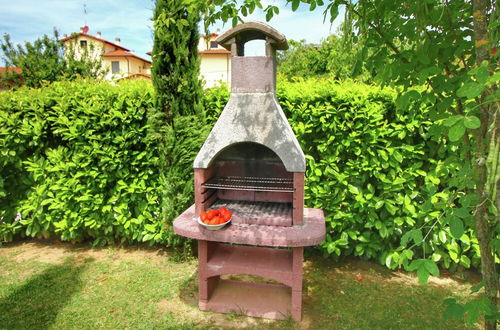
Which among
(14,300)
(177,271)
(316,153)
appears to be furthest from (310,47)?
(14,300)

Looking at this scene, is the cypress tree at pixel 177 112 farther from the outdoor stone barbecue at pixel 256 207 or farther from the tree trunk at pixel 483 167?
the tree trunk at pixel 483 167

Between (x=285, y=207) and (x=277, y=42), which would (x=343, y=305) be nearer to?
(x=285, y=207)

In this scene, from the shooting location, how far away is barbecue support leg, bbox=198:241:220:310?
3373 millimetres

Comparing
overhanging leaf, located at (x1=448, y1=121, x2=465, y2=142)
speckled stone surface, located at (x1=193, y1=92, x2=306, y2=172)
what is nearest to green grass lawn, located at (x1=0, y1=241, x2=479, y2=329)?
speckled stone surface, located at (x1=193, y1=92, x2=306, y2=172)

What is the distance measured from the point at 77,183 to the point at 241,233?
311 cm

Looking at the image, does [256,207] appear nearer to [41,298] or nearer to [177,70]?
[177,70]

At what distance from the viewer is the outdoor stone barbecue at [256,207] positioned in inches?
120

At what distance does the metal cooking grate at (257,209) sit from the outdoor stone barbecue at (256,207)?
11mm

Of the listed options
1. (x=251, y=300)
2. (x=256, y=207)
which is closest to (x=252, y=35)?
(x=256, y=207)

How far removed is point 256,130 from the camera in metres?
3.13

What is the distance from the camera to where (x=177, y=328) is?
3.11 m

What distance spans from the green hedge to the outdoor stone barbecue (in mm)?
857

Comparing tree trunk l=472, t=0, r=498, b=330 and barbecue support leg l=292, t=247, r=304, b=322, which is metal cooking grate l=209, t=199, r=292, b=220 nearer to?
barbecue support leg l=292, t=247, r=304, b=322

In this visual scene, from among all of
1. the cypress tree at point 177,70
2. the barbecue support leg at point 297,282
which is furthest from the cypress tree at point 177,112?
the barbecue support leg at point 297,282
